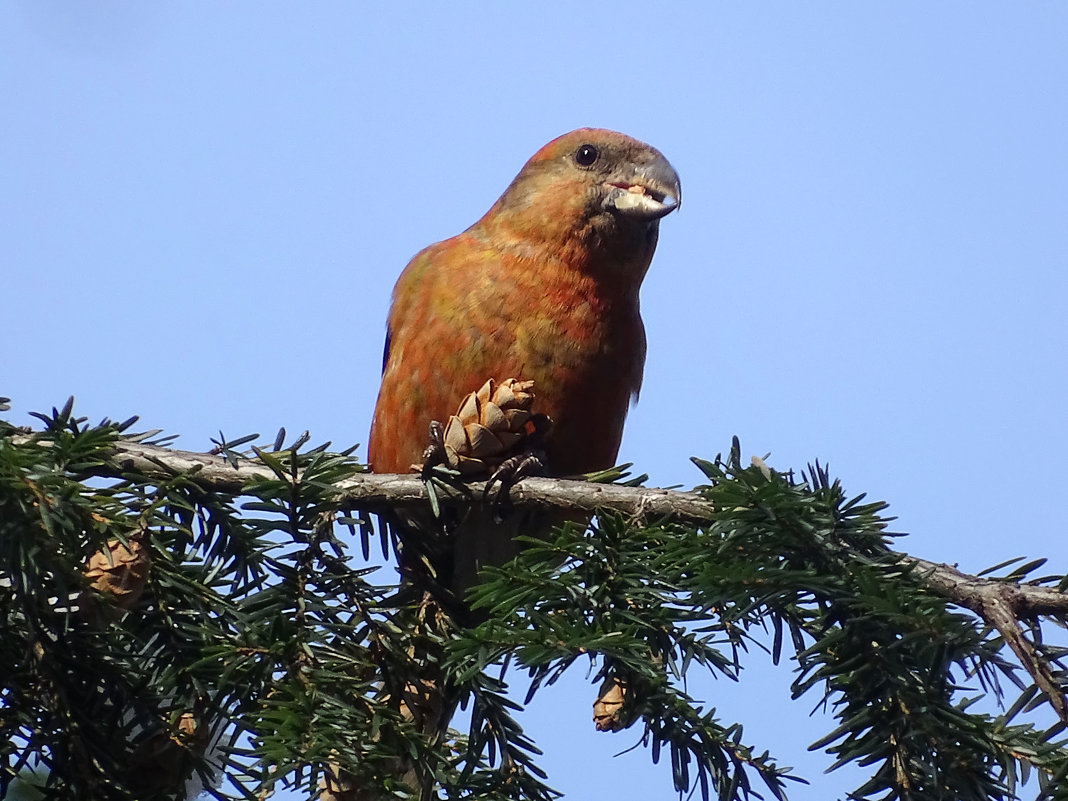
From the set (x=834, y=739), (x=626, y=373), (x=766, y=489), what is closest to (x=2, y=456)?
(x=766, y=489)

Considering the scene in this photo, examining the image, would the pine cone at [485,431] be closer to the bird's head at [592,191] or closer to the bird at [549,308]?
the bird at [549,308]

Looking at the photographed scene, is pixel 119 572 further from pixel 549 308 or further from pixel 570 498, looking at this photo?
pixel 549 308

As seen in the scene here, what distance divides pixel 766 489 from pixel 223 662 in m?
0.91

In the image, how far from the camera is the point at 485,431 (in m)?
2.60

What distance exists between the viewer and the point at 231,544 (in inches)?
80.0

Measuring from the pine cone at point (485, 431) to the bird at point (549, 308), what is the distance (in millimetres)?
401

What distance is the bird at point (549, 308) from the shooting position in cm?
334

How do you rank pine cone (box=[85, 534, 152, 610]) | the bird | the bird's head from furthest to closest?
the bird's head < the bird < pine cone (box=[85, 534, 152, 610])

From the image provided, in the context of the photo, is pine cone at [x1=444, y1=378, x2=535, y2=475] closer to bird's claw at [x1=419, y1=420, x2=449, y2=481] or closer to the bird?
bird's claw at [x1=419, y1=420, x2=449, y2=481]

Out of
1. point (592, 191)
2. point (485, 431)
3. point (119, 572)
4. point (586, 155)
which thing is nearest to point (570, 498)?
point (485, 431)

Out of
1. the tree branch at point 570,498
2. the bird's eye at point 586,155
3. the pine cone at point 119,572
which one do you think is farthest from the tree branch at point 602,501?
the bird's eye at point 586,155

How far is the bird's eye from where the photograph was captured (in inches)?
152

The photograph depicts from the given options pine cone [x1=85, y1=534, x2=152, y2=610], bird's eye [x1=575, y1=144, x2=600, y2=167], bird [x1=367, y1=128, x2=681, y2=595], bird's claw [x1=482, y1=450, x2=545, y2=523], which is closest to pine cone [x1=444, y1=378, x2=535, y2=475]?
bird's claw [x1=482, y1=450, x2=545, y2=523]

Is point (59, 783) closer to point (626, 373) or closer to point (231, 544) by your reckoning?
point (231, 544)
